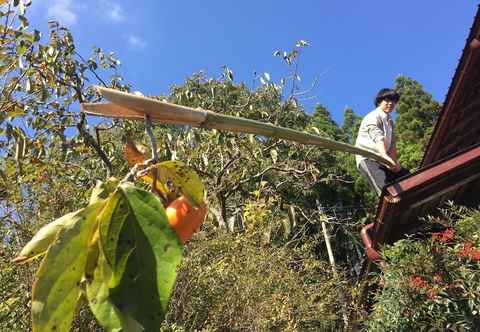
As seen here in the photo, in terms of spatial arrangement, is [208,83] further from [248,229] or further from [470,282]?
[470,282]

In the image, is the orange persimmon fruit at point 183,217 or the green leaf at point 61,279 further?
the orange persimmon fruit at point 183,217

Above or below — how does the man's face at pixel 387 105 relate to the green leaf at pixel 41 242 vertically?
above

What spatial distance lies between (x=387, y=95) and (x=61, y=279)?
3492 millimetres

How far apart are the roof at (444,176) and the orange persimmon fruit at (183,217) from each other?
2.52 m

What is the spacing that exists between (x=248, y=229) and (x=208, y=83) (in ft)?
17.8

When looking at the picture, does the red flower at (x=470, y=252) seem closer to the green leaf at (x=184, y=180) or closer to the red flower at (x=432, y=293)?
the red flower at (x=432, y=293)

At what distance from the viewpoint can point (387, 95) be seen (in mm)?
3707

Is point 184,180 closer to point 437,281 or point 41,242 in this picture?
point 41,242

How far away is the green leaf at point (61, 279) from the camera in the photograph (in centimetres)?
52

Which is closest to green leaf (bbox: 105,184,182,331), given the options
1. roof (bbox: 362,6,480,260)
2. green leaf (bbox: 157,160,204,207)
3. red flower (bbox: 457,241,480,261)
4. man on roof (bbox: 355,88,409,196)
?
green leaf (bbox: 157,160,204,207)

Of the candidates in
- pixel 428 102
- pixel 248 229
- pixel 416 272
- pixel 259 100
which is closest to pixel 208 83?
pixel 259 100

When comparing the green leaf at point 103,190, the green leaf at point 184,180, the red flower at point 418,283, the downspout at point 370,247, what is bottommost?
→ the green leaf at point 103,190

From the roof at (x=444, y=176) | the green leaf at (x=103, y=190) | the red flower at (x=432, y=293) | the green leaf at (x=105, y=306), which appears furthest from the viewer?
the red flower at (x=432, y=293)

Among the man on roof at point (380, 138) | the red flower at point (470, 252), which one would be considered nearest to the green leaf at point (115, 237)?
the man on roof at point (380, 138)
